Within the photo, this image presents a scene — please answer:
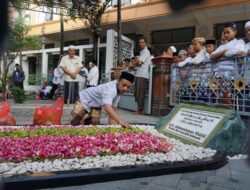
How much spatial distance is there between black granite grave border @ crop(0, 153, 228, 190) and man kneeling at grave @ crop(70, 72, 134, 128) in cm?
182

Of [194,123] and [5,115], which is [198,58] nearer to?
[194,123]

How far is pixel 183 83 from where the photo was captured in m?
8.86

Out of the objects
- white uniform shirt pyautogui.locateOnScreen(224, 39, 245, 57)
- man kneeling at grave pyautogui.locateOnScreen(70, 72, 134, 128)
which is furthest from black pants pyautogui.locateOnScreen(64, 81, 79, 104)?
white uniform shirt pyautogui.locateOnScreen(224, 39, 245, 57)

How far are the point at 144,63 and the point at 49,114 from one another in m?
3.33

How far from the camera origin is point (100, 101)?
6.62 metres

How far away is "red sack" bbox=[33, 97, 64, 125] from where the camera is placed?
6797 mm

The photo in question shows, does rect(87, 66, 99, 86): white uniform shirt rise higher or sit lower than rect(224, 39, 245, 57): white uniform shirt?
lower

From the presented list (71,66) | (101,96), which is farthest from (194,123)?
(71,66)

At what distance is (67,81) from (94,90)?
343 centimetres

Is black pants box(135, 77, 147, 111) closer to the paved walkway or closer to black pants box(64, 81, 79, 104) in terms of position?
black pants box(64, 81, 79, 104)

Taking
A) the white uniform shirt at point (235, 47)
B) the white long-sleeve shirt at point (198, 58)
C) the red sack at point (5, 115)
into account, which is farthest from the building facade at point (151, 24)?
the red sack at point (5, 115)

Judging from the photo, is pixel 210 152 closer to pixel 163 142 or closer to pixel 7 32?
pixel 163 142

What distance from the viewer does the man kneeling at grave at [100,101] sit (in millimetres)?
5898

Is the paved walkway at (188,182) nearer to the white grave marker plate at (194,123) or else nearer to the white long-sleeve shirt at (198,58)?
the white grave marker plate at (194,123)
